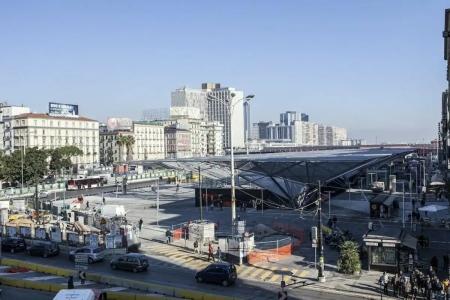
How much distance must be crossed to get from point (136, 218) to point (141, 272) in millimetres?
29496

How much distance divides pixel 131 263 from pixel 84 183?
3324 inches

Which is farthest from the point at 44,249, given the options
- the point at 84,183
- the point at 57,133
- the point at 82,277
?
the point at 57,133

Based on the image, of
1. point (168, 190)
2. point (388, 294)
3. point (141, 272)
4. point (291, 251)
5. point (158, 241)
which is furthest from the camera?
point (168, 190)

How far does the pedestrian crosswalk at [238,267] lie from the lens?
114 ft

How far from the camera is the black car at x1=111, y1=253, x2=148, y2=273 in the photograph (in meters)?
36.6

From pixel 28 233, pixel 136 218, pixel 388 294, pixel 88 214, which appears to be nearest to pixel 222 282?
pixel 388 294

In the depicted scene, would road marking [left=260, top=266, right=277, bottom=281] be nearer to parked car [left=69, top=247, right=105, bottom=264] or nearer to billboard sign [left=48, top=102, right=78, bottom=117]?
parked car [left=69, top=247, right=105, bottom=264]

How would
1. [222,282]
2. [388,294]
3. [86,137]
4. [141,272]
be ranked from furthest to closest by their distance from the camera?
[86,137]
[141,272]
[222,282]
[388,294]

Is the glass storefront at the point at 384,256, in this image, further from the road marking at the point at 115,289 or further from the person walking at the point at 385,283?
the road marking at the point at 115,289

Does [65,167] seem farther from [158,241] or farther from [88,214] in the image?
[158,241]

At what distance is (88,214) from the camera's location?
194 feet

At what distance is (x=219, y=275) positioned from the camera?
32.6 m

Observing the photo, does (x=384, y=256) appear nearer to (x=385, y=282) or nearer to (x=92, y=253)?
(x=385, y=282)

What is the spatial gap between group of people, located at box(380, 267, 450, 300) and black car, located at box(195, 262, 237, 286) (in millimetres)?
9396
